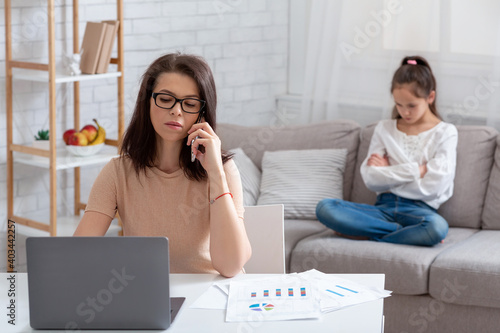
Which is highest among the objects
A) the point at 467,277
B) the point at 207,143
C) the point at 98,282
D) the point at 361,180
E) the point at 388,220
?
the point at 207,143

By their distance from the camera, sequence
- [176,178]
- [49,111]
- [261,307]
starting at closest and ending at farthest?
[261,307] → [176,178] → [49,111]

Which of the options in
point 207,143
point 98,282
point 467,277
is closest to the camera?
point 98,282

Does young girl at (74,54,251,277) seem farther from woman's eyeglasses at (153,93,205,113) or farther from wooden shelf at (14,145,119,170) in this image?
wooden shelf at (14,145,119,170)

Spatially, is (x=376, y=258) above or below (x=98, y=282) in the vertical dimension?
below

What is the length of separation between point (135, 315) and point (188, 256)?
0.50 m

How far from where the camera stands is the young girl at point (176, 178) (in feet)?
5.80

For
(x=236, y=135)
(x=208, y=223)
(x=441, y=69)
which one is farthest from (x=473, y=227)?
(x=208, y=223)

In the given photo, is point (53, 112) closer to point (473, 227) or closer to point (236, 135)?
point (236, 135)

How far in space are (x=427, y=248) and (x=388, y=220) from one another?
280 mm

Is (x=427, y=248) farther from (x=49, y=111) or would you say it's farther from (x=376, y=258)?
(x=49, y=111)

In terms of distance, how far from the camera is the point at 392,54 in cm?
382

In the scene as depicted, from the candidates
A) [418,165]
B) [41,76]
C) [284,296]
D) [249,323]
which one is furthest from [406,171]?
[249,323]

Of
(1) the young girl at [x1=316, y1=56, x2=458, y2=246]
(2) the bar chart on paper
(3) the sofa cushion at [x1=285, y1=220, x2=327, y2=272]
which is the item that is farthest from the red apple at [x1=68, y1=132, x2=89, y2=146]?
(2) the bar chart on paper

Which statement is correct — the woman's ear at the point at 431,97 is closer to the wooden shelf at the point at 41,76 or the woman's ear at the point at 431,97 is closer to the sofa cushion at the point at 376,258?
the sofa cushion at the point at 376,258
